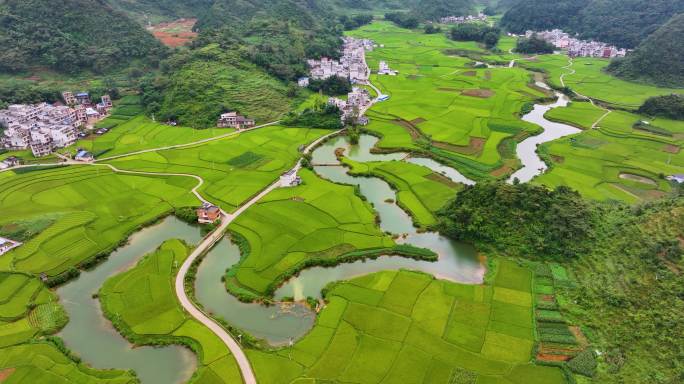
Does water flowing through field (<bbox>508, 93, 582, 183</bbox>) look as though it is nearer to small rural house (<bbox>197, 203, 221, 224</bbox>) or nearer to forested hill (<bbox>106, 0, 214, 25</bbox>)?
small rural house (<bbox>197, 203, 221, 224</bbox>)

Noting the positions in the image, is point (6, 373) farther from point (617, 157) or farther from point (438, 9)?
point (438, 9)

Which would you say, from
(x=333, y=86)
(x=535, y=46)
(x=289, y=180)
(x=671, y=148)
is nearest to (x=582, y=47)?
(x=535, y=46)

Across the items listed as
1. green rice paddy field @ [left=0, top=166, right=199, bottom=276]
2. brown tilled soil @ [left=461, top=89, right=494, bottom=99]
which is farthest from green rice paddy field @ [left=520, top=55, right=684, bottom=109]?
green rice paddy field @ [left=0, top=166, right=199, bottom=276]

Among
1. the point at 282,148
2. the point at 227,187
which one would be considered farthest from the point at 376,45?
A: the point at 227,187

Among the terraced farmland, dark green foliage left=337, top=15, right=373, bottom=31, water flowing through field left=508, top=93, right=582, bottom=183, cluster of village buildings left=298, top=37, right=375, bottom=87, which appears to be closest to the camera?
the terraced farmland

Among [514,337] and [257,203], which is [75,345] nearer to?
[257,203]

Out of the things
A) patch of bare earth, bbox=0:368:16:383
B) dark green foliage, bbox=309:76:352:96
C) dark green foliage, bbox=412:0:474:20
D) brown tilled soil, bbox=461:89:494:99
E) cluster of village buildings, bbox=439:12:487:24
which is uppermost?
dark green foliage, bbox=412:0:474:20
